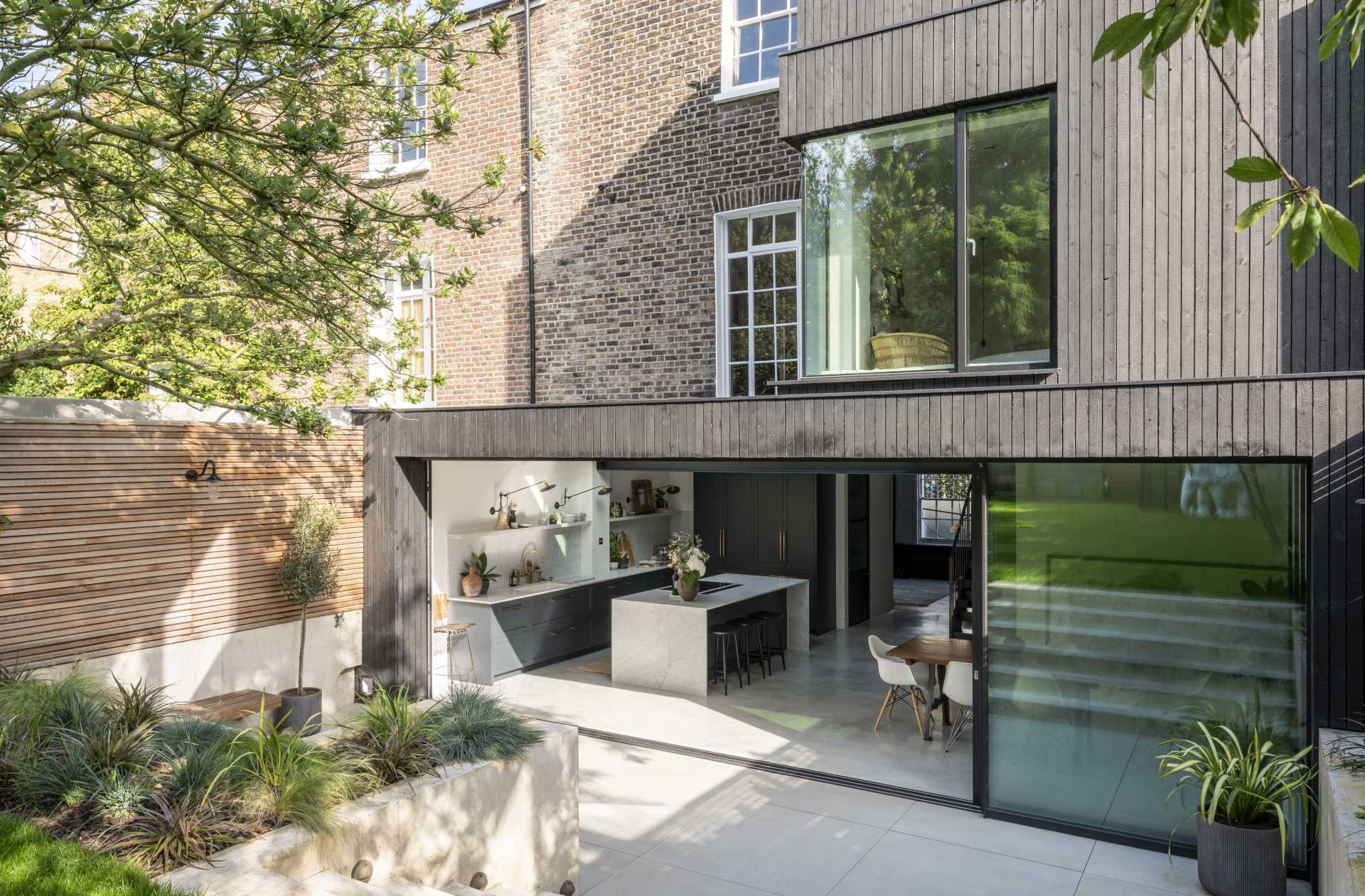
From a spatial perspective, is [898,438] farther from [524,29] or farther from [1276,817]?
[524,29]

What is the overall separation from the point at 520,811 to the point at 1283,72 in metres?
6.31

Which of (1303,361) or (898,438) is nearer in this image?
(1303,361)

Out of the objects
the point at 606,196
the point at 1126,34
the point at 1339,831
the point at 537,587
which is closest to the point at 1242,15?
the point at 1126,34

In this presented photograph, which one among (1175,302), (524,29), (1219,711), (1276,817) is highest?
(524,29)

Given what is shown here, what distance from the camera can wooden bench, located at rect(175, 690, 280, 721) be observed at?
6.99 meters

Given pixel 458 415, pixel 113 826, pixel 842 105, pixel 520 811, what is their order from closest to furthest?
pixel 113 826, pixel 520 811, pixel 842 105, pixel 458 415

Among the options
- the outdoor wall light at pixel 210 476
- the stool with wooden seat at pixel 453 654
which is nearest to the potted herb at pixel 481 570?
the stool with wooden seat at pixel 453 654

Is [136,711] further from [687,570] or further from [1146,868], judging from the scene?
[687,570]

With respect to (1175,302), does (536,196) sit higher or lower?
higher

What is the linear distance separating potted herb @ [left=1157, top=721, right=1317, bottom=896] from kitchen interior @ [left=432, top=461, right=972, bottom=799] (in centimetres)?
181

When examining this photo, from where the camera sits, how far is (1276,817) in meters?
5.33

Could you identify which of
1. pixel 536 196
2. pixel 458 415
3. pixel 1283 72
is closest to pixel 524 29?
pixel 536 196

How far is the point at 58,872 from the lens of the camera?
11.1ft

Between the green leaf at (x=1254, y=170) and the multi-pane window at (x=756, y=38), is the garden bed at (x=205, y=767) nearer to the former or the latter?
the green leaf at (x=1254, y=170)
